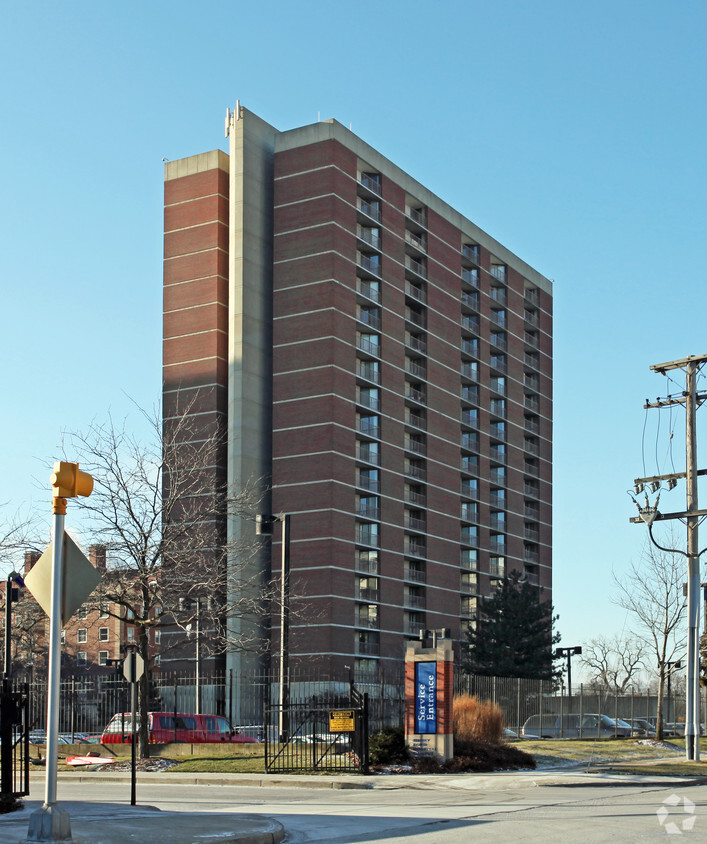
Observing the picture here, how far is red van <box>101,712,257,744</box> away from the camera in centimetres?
3319

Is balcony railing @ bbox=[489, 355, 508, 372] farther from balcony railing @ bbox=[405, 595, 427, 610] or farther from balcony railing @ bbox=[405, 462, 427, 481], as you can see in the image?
balcony railing @ bbox=[405, 595, 427, 610]

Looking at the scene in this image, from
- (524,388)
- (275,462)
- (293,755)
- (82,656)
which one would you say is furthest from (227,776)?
(82,656)

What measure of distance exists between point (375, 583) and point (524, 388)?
2952 centimetres

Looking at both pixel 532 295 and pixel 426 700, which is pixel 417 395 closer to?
pixel 532 295

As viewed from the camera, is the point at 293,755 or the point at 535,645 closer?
the point at 293,755

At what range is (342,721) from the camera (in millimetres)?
25719

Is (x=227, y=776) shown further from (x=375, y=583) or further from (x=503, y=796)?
(x=375, y=583)

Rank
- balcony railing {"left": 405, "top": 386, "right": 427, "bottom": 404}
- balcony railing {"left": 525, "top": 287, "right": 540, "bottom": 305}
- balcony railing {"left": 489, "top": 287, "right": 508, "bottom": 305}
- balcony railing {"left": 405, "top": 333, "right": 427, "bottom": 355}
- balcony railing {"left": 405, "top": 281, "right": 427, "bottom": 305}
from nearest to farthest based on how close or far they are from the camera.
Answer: balcony railing {"left": 405, "top": 386, "right": 427, "bottom": 404} < balcony railing {"left": 405, "top": 333, "right": 427, "bottom": 355} < balcony railing {"left": 405, "top": 281, "right": 427, "bottom": 305} < balcony railing {"left": 489, "top": 287, "right": 508, "bottom": 305} < balcony railing {"left": 525, "top": 287, "right": 540, "bottom": 305}

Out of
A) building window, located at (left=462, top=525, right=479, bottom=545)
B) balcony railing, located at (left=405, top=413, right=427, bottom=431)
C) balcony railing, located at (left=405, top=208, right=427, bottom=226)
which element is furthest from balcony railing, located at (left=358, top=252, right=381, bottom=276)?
building window, located at (left=462, top=525, right=479, bottom=545)

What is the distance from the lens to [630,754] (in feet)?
111

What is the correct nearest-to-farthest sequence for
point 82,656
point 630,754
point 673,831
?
point 673,831 → point 630,754 → point 82,656

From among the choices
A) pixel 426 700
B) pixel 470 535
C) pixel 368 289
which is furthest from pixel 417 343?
pixel 426 700

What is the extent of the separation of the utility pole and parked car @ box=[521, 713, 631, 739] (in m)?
12.5

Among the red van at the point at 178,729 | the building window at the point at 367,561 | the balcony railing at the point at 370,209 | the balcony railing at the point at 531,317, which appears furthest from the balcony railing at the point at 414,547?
the red van at the point at 178,729
